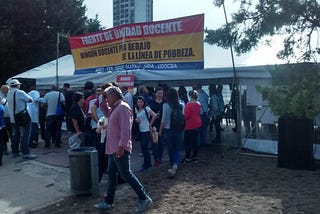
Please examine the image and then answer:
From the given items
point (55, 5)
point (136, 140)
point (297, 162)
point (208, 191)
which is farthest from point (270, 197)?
point (55, 5)

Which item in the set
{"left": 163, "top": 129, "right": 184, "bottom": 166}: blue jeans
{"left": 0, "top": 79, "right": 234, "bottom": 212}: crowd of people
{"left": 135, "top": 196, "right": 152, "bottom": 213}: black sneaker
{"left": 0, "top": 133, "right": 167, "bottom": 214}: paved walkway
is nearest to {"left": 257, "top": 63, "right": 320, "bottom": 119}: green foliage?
{"left": 0, "top": 79, "right": 234, "bottom": 212}: crowd of people

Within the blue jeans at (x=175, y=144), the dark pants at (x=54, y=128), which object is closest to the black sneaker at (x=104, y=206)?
the blue jeans at (x=175, y=144)

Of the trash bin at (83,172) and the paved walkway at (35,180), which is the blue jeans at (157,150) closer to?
the paved walkway at (35,180)

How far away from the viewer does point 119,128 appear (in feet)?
17.8

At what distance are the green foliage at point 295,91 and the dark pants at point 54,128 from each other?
5951 mm

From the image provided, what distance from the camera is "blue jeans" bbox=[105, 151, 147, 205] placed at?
5.42 metres

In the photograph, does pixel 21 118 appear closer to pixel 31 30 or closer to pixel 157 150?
pixel 157 150

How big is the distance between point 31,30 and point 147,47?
1725 cm

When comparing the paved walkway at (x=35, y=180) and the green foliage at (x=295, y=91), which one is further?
the green foliage at (x=295, y=91)

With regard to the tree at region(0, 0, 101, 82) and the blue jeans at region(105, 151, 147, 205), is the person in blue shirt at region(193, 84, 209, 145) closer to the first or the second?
the blue jeans at region(105, 151, 147, 205)

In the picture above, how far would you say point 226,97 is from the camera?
14.8 metres

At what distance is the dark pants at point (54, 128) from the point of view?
11430mm

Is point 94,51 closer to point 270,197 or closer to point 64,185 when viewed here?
point 64,185

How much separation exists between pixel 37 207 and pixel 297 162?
16.3ft
